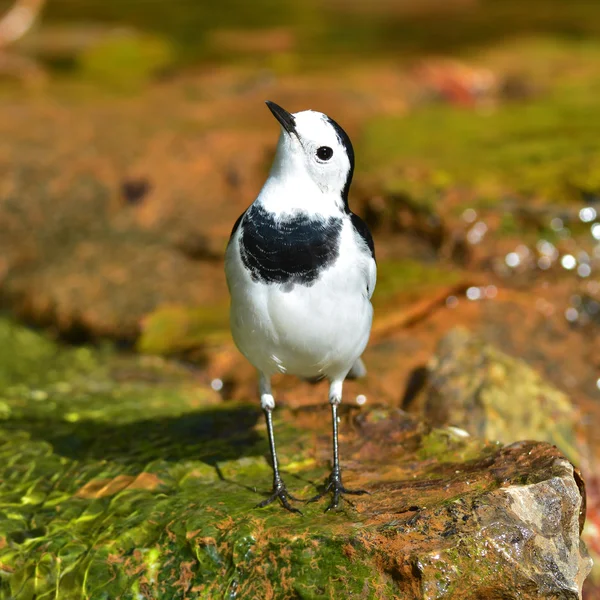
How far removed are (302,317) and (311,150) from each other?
74 centimetres

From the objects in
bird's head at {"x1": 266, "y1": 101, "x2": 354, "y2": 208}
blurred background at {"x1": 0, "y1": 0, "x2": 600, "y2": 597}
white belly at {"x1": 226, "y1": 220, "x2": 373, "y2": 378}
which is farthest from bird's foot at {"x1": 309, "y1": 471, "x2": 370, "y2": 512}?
blurred background at {"x1": 0, "y1": 0, "x2": 600, "y2": 597}

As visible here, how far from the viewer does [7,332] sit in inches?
301

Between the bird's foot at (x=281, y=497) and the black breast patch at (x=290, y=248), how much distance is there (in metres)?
1.01

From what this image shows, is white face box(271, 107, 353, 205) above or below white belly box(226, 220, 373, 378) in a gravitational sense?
above

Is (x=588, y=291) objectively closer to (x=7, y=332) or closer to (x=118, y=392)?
(x=118, y=392)

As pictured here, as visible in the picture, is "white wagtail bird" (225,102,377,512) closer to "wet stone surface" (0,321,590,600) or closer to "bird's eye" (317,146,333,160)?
"bird's eye" (317,146,333,160)

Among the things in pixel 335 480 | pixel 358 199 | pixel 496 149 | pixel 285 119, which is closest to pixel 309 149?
pixel 285 119

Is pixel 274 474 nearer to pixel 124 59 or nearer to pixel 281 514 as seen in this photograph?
pixel 281 514

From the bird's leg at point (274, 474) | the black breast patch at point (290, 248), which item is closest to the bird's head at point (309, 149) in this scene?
the black breast patch at point (290, 248)

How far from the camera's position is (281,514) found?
3883mm

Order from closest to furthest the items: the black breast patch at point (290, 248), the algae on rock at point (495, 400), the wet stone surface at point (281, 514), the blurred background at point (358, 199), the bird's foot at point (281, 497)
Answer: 1. the wet stone surface at point (281, 514)
2. the black breast patch at point (290, 248)
3. the bird's foot at point (281, 497)
4. the algae on rock at point (495, 400)
5. the blurred background at point (358, 199)

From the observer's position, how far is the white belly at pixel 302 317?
377 centimetres

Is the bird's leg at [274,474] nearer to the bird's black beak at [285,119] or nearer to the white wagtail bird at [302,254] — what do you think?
the white wagtail bird at [302,254]

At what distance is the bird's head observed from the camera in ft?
12.4
